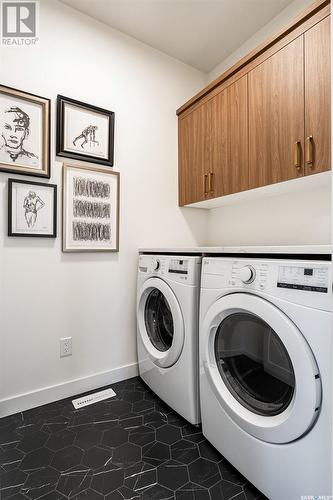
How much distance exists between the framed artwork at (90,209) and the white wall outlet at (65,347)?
22.6 inches

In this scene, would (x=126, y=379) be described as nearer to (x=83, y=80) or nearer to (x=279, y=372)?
(x=279, y=372)

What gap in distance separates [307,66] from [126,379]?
217 centimetres

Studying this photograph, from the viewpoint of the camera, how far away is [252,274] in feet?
3.32

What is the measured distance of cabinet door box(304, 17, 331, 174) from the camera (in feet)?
3.93

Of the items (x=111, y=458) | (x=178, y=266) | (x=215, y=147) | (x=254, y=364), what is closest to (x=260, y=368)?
(x=254, y=364)

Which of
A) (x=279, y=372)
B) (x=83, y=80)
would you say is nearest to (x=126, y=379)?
(x=279, y=372)

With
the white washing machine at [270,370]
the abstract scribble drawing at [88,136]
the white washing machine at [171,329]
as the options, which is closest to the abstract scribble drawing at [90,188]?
the abstract scribble drawing at [88,136]

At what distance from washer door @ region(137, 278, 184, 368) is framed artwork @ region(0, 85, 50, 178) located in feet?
3.20

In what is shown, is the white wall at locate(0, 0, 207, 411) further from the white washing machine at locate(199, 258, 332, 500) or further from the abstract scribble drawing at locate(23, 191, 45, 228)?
the white washing machine at locate(199, 258, 332, 500)

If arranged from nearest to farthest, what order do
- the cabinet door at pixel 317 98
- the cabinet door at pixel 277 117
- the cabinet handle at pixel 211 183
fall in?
the cabinet door at pixel 317 98, the cabinet door at pixel 277 117, the cabinet handle at pixel 211 183

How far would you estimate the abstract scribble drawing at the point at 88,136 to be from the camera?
1718 mm

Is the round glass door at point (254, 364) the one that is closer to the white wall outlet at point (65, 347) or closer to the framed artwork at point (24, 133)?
the white wall outlet at point (65, 347)

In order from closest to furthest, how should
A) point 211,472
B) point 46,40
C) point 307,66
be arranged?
point 211,472 → point 307,66 → point 46,40

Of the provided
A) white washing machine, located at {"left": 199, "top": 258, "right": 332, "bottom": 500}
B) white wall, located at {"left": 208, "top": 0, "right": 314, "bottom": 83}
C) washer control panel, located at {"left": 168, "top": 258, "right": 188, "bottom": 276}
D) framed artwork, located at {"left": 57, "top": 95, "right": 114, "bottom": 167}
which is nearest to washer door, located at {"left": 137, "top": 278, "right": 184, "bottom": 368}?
washer control panel, located at {"left": 168, "top": 258, "right": 188, "bottom": 276}
